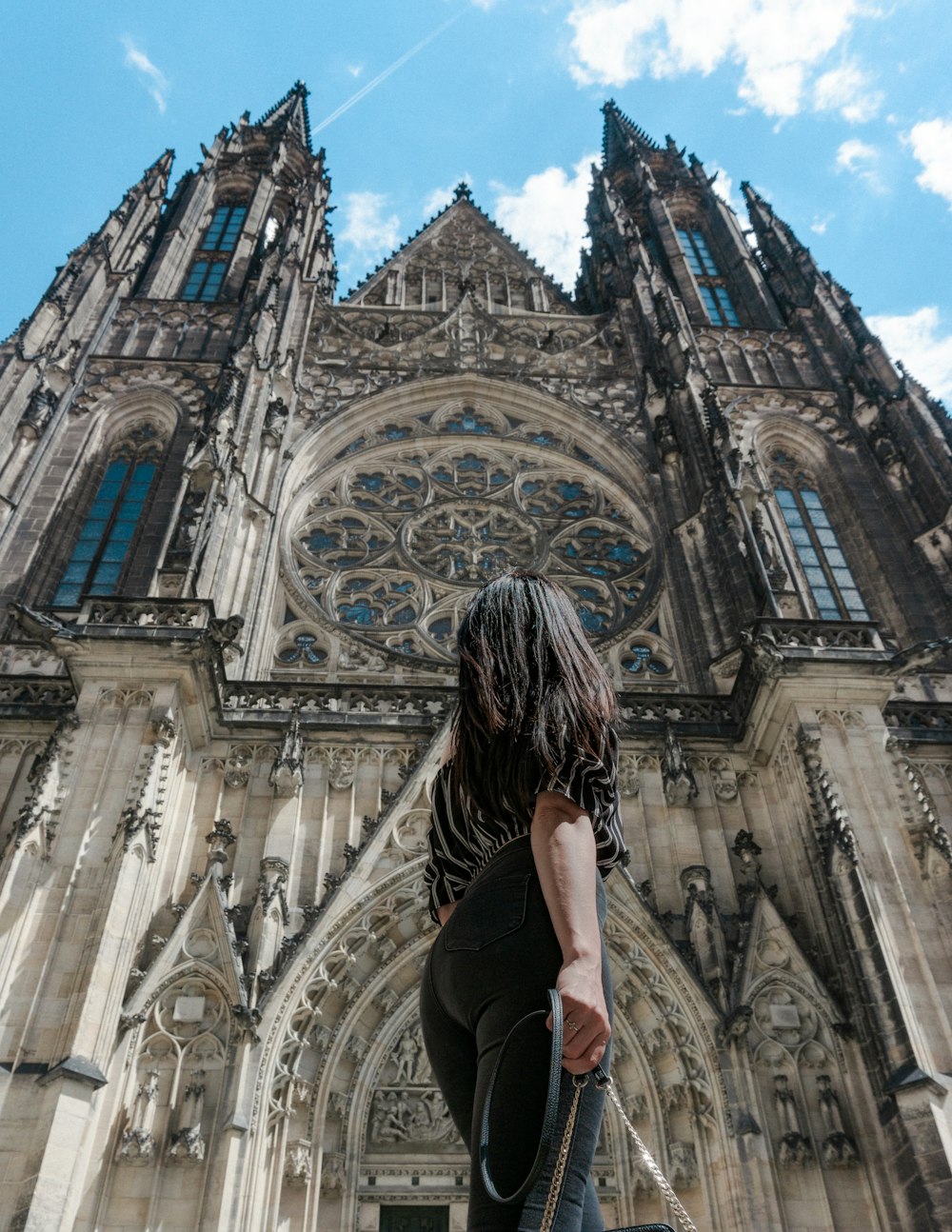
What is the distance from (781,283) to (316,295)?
32.7ft

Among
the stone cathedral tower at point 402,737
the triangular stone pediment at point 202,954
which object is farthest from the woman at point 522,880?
the triangular stone pediment at point 202,954

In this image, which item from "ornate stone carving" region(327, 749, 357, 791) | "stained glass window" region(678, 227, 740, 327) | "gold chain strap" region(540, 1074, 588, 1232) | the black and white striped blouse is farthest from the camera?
"stained glass window" region(678, 227, 740, 327)

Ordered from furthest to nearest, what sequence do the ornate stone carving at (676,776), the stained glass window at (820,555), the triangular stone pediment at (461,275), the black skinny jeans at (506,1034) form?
the triangular stone pediment at (461,275) → the stained glass window at (820,555) → the ornate stone carving at (676,776) → the black skinny jeans at (506,1034)

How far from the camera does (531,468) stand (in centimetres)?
1596

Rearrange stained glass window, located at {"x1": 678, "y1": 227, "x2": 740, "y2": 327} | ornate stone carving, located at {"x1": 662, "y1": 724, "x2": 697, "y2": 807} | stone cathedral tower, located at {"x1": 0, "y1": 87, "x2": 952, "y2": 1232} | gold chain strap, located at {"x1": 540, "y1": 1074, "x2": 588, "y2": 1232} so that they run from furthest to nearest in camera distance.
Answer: stained glass window, located at {"x1": 678, "y1": 227, "x2": 740, "y2": 327}, ornate stone carving, located at {"x1": 662, "y1": 724, "x2": 697, "y2": 807}, stone cathedral tower, located at {"x1": 0, "y1": 87, "x2": 952, "y2": 1232}, gold chain strap, located at {"x1": 540, "y1": 1074, "x2": 588, "y2": 1232}

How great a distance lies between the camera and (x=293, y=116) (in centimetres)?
2988

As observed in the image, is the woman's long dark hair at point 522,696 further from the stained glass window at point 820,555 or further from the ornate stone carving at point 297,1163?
the stained glass window at point 820,555

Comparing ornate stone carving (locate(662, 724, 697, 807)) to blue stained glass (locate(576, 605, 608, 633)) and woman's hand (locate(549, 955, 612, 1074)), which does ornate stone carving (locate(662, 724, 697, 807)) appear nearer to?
blue stained glass (locate(576, 605, 608, 633))

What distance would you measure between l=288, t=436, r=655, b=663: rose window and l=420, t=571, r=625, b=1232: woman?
9763 mm

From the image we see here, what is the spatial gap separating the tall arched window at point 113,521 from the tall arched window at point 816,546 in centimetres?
960

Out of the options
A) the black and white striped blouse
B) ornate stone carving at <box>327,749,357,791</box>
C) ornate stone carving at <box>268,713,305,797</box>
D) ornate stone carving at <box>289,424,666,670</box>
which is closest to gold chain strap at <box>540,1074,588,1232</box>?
the black and white striped blouse

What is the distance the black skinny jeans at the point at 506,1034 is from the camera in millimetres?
1796

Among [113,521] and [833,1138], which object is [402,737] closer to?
[833,1138]

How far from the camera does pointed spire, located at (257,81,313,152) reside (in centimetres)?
2864
